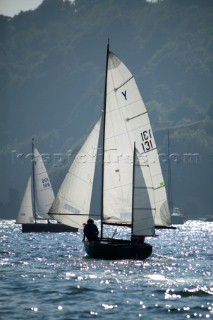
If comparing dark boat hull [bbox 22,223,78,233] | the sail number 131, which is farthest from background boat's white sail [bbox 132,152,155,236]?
dark boat hull [bbox 22,223,78,233]

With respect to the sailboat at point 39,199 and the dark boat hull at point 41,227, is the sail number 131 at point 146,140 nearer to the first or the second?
the sailboat at point 39,199

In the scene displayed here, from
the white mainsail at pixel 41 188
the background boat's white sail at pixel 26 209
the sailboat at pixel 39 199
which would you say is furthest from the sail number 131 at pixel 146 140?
the background boat's white sail at pixel 26 209

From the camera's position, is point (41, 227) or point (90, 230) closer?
point (90, 230)

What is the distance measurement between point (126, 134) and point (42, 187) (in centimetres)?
5237

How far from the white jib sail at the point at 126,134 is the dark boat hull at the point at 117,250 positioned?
2.52m

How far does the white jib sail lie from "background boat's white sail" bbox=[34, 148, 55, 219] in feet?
167

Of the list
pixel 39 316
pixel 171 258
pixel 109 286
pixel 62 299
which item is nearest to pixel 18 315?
pixel 39 316

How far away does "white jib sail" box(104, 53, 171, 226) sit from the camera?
178 ft

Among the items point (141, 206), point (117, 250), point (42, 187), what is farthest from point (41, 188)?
point (117, 250)

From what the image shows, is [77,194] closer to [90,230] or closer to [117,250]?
[90,230]

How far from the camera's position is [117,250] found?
51.6 metres

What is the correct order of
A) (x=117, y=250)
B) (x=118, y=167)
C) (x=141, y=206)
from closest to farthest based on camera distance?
(x=117, y=250), (x=141, y=206), (x=118, y=167)

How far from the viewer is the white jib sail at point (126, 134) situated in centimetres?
5441

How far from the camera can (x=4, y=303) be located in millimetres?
34719
